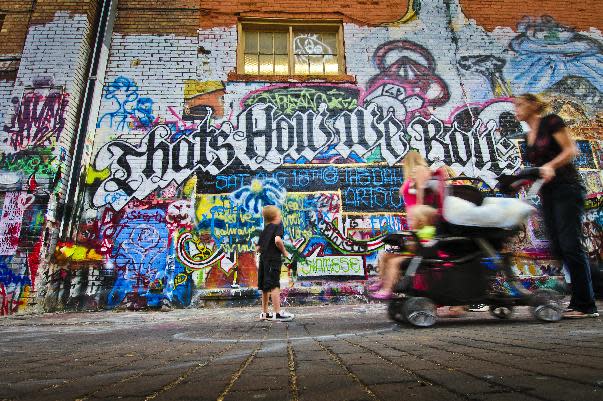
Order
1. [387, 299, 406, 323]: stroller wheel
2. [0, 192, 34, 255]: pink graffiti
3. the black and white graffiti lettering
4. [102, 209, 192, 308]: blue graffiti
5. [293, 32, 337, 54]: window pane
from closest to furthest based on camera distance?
[387, 299, 406, 323]: stroller wheel < [0, 192, 34, 255]: pink graffiti < [102, 209, 192, 308]: blue graffiti < the black and white graffiti lettering < [293, 32, 337, 54]: window pane

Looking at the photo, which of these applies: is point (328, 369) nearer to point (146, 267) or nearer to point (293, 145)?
point (146, 267)

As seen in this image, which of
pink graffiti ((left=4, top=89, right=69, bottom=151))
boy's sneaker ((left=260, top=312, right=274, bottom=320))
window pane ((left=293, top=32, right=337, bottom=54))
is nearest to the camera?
boy's sneaker ((left=260, top=312, right=274, bottom=320))

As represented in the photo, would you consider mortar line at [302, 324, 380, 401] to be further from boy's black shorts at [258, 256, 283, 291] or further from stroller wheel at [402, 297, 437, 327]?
boy's black shorts at [258, 256, 283, 291]

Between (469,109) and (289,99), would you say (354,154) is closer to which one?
(289,99)

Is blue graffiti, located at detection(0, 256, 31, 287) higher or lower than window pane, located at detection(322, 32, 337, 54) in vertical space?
lower

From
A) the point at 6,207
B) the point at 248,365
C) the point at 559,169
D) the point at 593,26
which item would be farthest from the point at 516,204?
the point at 593,26

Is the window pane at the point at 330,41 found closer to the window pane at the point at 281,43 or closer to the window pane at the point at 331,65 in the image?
the window pane at the point at 331,65

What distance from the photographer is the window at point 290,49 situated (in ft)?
23.1

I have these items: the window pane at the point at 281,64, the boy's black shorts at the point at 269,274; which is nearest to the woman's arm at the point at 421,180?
the boy's black shorts at the point at 269,274

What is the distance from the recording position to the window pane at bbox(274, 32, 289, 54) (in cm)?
721

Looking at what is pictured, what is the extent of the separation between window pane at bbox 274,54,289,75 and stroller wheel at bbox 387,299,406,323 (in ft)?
A: 18.2

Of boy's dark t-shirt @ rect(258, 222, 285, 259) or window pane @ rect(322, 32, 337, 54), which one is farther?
window pane @ rect(322, 32, 337, 54)

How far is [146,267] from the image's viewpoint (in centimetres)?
560

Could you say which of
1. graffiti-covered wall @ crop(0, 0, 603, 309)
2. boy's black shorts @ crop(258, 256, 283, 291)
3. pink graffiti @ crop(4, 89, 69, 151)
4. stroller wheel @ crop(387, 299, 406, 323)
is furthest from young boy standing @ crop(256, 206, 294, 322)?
pink graffiti @ crop(4, 89, 69, 151)
